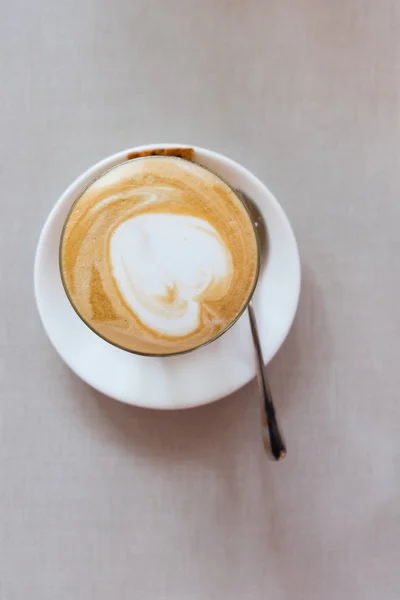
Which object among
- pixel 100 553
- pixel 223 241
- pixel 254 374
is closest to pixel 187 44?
pixel 223 241

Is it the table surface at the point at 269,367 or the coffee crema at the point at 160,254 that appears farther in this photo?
the table surface at the point at 269,367

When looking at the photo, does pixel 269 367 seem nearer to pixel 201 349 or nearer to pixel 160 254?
pixel 201 349

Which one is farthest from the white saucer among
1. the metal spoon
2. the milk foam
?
the milk foam

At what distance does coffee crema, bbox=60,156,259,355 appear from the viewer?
22.5 inches

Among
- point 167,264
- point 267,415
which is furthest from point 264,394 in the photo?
point 167,264

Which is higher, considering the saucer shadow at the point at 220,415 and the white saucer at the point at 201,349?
the white saucer at the point at 201,349

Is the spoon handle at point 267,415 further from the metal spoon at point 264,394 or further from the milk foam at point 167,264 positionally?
the milk foam at point 167,264

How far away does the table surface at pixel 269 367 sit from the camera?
739 mm

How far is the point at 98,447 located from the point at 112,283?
267mm

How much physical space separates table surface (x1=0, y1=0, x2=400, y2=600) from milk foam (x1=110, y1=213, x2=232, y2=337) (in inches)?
8.4

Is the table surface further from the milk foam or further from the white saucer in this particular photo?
the milk foam

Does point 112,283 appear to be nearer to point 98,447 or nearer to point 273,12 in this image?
point 98,447

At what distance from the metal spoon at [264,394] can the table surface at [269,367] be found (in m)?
0.07

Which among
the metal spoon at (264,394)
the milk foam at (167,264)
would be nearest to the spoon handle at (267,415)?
the metal spoon at (264,394)
